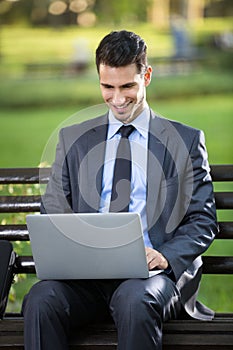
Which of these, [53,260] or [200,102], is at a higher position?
[53,260]

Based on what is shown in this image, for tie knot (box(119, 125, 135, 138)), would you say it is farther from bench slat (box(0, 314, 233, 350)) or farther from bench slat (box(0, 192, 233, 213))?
bench slat (box(0, 314, 233, 350))

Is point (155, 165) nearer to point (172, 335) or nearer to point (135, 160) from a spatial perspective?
point (135, 160)

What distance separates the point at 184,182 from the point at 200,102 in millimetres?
4384

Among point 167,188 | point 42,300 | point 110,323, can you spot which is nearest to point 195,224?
point 167,188

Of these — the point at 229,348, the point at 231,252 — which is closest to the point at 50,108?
the point at 231,252

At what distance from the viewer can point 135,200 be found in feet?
9.56

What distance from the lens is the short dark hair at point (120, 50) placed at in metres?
2.84

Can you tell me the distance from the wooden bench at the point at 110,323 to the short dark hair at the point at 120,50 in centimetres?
54

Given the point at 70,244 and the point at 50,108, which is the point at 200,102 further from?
the point at 70,244

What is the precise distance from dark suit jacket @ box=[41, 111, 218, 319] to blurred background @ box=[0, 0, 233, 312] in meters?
3.73

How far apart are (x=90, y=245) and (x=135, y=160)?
46 cm

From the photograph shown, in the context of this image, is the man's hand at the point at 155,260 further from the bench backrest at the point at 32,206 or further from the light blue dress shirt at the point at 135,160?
the bench backrest at the point at 32,206

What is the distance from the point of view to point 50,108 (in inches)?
288

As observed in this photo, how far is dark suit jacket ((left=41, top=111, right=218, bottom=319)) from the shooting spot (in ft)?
9.25
